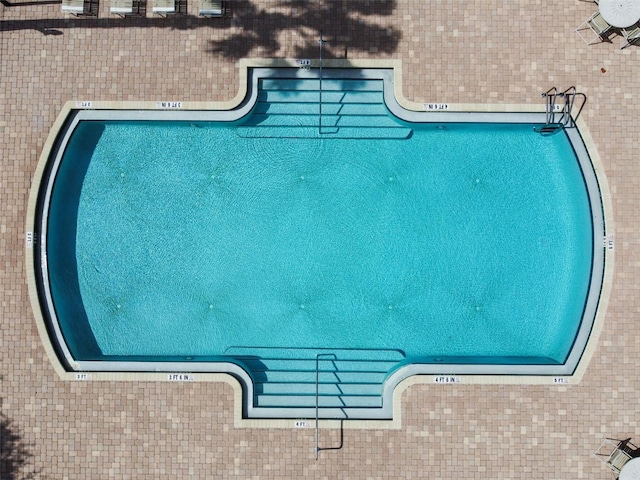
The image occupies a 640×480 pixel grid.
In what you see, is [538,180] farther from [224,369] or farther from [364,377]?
[224,369]

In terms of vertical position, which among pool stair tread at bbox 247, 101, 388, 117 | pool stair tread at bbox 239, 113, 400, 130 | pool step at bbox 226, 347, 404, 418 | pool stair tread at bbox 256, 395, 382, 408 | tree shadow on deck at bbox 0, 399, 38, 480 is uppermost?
pool stair tread at bbox 247, 101, 388, 117

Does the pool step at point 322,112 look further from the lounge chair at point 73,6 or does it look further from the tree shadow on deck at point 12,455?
the tree shadow on deck at point 12,455

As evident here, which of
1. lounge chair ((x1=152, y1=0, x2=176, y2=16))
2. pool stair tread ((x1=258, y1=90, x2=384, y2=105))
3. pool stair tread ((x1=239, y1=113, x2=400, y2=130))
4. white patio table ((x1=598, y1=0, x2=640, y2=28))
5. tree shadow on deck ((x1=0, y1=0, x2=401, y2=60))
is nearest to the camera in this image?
white patio table ((x1=598, y1=0, x2=640, y2=28))

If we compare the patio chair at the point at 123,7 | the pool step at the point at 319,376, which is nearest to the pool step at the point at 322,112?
the patio chair at the point at 123,7

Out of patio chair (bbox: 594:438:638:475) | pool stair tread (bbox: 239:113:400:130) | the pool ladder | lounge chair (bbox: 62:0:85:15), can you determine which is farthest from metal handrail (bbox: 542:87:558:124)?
lounge chair (bbox: 62:0:85:15)

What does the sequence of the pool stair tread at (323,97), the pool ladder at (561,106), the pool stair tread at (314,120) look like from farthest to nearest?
the pool stair tread at (314,120) → the pool stair tread at (323,97) → the pool ladder at (561,106)

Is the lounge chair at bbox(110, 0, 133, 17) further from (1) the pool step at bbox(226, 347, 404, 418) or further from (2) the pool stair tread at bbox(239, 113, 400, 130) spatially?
(1) the pool step at bbox(226, 347, 404, 418)

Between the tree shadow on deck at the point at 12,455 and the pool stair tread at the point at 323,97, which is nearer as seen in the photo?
the tree shadow on deck at the point at 12,455
